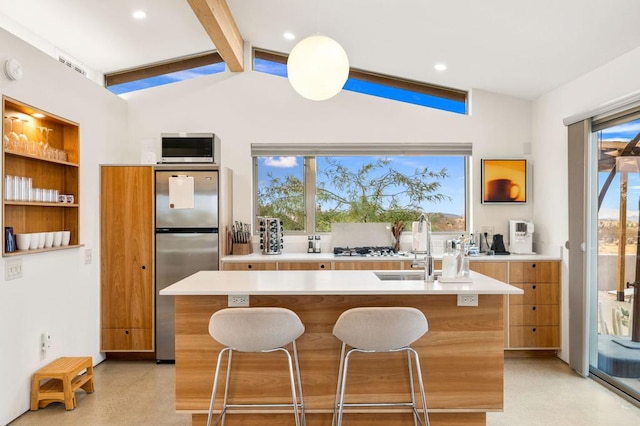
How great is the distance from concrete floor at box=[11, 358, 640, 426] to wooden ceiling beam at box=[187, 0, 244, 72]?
9.44 ft

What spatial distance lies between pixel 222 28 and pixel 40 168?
6.05 feet

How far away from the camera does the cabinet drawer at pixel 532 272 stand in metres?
4.30

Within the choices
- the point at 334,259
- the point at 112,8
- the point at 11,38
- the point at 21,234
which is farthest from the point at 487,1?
the point at 21,234

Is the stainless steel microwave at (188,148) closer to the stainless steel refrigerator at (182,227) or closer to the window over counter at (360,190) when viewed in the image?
the stainless steel refrigerator at (182,227)

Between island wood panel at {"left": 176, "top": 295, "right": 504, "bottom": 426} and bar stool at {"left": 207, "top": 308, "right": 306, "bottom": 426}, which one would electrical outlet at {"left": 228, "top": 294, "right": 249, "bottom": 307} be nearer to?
island wood panel at {"left": 176, "top": 295, "right": 504, "bottom": 426}

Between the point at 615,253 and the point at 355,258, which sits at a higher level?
the point at 615,253

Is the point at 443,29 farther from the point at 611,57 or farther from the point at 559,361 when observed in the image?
the point at 559,361

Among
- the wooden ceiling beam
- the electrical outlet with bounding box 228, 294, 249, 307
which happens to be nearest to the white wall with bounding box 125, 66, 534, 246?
the wooden ceiling beam

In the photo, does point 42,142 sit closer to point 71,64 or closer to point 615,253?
point 71,64

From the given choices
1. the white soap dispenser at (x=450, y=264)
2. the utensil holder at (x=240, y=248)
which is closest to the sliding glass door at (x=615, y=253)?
the white soap dispenser at (x=450, y=264)

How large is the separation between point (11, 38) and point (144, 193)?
1.64 meters

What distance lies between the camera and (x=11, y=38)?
3053mm

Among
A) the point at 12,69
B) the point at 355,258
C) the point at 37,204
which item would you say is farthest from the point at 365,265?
the point at 12,69

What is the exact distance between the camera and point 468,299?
8.77ft
